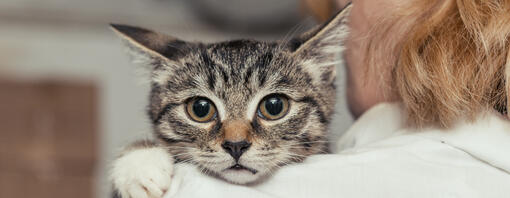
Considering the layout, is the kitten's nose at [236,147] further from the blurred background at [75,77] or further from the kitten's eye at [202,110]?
the blurred background at [75,77]

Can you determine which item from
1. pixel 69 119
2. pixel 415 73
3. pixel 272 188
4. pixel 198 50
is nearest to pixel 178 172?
pixel 272 188

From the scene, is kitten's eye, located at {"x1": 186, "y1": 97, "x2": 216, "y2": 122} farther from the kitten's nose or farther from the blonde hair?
the blonde hair

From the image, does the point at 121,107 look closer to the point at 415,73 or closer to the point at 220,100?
the point at 220,100

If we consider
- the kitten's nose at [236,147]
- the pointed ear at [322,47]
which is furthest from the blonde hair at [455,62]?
the kitten's nose at [236,147]

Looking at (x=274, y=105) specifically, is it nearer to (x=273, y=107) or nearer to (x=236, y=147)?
(x=273, y=107)

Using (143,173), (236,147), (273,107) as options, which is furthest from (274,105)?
(143,173)

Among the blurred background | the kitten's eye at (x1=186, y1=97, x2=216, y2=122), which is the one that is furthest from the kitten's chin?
the blurred background
